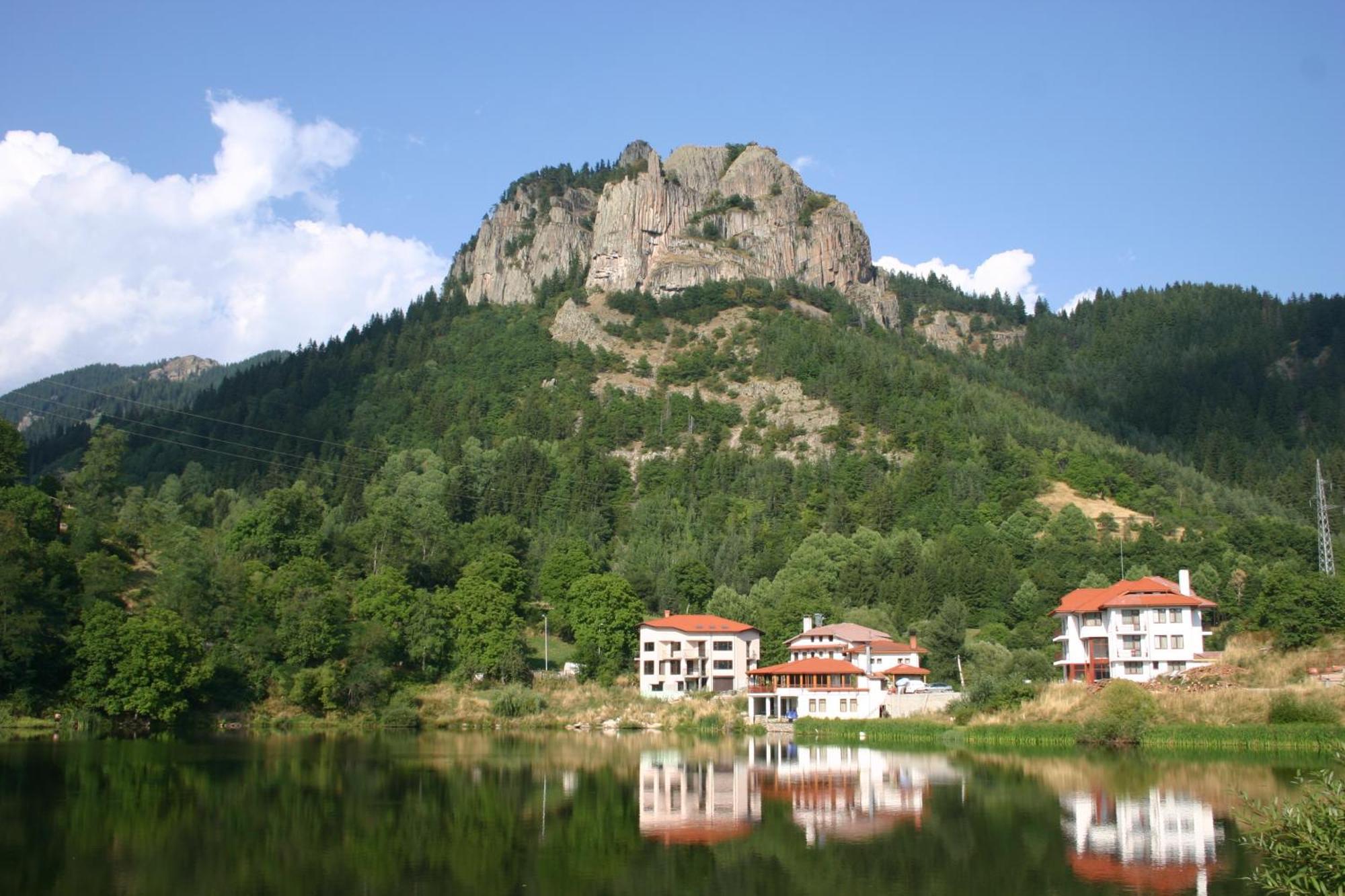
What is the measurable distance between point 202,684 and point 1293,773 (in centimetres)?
5641

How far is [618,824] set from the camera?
3250 centimetres

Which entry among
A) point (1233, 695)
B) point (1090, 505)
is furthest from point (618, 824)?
point (1090, 505)

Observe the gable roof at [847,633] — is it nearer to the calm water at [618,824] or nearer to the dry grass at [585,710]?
the dry grass at [585,710]

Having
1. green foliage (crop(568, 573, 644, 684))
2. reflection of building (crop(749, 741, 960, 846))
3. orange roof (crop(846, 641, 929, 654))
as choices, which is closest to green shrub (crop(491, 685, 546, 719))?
green foliage (crop(568, 573, 644, 684))

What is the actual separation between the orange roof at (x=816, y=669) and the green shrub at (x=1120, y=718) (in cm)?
1803

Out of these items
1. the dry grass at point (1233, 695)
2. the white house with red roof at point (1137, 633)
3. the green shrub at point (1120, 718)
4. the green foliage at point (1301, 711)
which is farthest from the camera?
the white house with red roof at point (1137, 633)

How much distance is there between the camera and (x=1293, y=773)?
39656 millimetres

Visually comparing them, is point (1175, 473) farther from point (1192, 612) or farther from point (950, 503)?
point (1192, 612)

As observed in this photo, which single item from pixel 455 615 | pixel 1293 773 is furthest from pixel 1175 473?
pixel 1293 773

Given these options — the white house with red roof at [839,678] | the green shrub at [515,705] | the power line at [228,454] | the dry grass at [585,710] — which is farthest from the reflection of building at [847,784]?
the power line at [228,454]

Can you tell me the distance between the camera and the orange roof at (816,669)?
232 ft

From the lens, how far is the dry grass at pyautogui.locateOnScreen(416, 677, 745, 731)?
70875mm

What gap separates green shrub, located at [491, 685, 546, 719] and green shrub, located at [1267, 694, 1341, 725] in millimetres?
40810

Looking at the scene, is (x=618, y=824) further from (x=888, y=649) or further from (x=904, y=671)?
(x=888, y=649)
